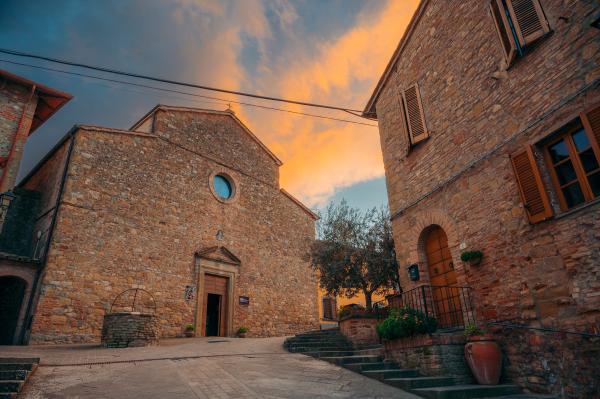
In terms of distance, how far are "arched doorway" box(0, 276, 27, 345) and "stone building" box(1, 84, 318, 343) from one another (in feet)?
3.69

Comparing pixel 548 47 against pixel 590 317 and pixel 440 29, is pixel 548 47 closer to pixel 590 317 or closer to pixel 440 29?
pixel 440 29

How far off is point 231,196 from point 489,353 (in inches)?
512

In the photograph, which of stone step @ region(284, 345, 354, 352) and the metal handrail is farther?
stone step @ region(284, 345, 354, 352)

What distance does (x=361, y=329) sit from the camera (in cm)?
925

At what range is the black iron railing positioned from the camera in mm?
6480

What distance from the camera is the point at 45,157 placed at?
14.1 m

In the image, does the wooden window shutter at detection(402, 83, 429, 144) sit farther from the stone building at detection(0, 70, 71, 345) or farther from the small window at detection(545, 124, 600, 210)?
the stone building at detection(0, 70, 71, 345)

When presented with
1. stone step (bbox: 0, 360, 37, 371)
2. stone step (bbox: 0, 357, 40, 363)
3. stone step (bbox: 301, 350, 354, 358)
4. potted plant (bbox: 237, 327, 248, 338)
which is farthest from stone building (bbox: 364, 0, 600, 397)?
potted plant (bbox: 237, 327, 248, 338)

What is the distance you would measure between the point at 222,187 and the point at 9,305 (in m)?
8.66

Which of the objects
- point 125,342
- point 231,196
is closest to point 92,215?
point 125,342

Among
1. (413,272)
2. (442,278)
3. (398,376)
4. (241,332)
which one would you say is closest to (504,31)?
(442,278)

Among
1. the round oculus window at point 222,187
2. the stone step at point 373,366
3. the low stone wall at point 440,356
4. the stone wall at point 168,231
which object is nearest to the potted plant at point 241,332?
the stone wall at point 168,231

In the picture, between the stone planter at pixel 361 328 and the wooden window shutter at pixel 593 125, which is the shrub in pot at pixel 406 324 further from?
the wooden window shutter at pixel 593 125

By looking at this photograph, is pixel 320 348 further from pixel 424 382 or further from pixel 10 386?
pixel 10 386
